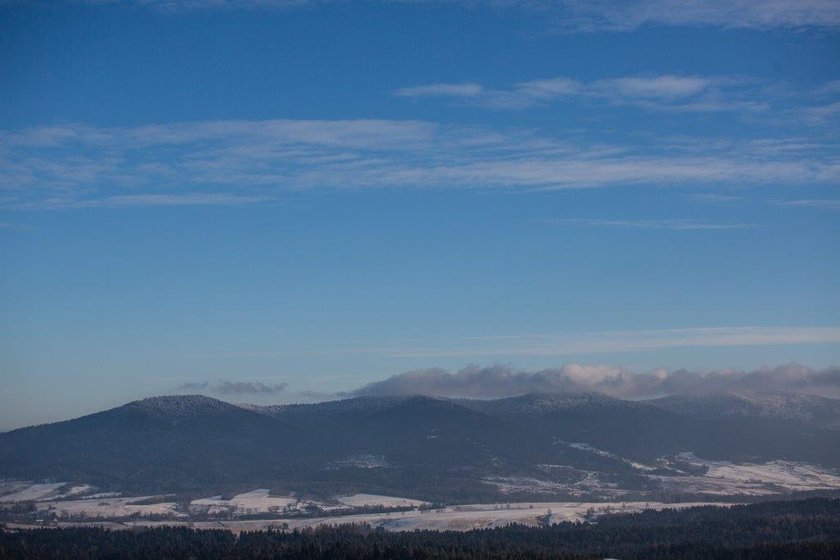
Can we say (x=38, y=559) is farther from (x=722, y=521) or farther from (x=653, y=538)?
(x=722, y=521)

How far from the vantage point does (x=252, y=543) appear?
154m

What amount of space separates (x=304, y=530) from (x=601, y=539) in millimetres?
48526

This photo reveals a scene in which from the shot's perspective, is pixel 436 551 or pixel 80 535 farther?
pixel 80 535

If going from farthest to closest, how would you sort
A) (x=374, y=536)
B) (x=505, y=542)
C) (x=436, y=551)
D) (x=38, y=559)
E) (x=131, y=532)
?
(x=131, y=532)
(x=374, y=536)
(x=505, y=542)
(x=38, y=559)
(x=436, y=551)

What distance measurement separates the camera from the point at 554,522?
19975 cm

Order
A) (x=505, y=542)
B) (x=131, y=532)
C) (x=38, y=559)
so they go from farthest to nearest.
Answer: (x=131, y=532) < (x=505, y=542) < (x=38, y=559)

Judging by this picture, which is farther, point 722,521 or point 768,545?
point 722,521

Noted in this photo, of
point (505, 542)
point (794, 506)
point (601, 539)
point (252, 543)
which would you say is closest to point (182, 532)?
point (252, 543)

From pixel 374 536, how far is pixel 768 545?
57.9 meters

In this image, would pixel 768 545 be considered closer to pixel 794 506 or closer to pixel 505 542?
pixel 505 542

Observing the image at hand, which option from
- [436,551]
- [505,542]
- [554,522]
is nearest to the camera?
[436,551]

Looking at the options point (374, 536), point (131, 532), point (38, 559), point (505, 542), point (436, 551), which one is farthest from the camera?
point (131, 532)

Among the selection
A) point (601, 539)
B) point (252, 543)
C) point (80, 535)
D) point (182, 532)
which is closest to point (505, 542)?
point (601, 539)

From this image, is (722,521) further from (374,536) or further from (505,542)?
(374,536)
